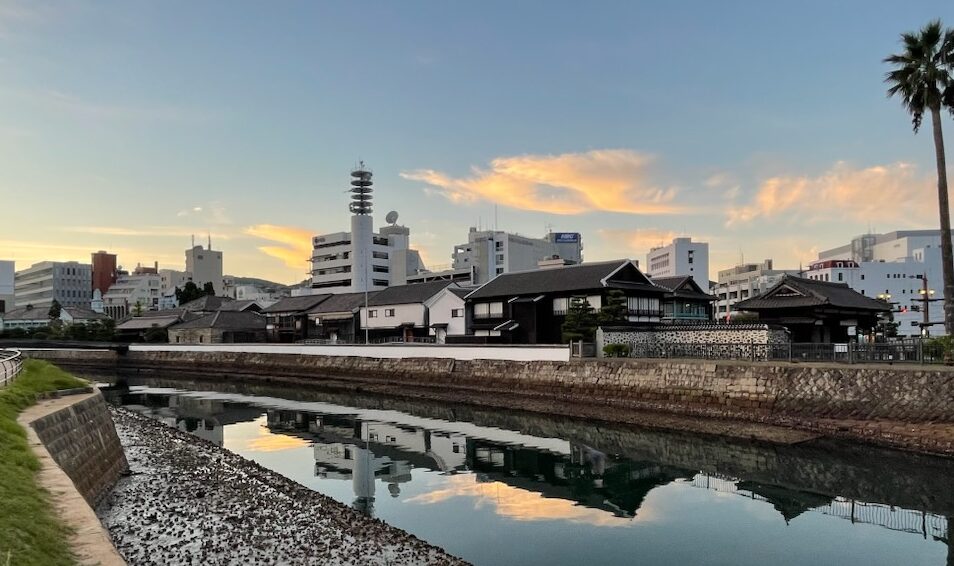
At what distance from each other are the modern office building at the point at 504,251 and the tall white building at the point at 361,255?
1018 cm

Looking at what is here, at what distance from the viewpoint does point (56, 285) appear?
463 feet

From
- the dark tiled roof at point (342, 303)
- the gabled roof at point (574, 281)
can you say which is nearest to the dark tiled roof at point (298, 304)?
the dark tiled roof at point (342, 303)

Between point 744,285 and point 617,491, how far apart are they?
92.8 m

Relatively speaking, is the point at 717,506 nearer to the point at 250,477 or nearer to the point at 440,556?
the point at 440,556

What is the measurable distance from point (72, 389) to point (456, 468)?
1470 cm

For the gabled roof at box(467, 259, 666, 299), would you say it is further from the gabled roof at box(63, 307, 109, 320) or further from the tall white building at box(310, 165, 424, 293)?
the gabled roof at box(63, 307, 109, 320)

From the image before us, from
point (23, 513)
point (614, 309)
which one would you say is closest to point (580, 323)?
point (614, 309)

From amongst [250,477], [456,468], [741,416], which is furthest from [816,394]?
[250,477]

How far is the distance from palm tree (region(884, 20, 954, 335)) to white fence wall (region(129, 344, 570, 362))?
20234 mm

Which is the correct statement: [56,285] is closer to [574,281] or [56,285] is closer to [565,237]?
[565,237]

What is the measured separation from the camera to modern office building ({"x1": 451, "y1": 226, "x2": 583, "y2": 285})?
106m

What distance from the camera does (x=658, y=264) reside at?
116 metres

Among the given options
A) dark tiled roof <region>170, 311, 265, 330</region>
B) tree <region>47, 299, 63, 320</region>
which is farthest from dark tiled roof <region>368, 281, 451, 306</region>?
tree <region>47, 299, 63, 320</region>

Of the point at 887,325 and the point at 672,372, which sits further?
the point at 887,325
